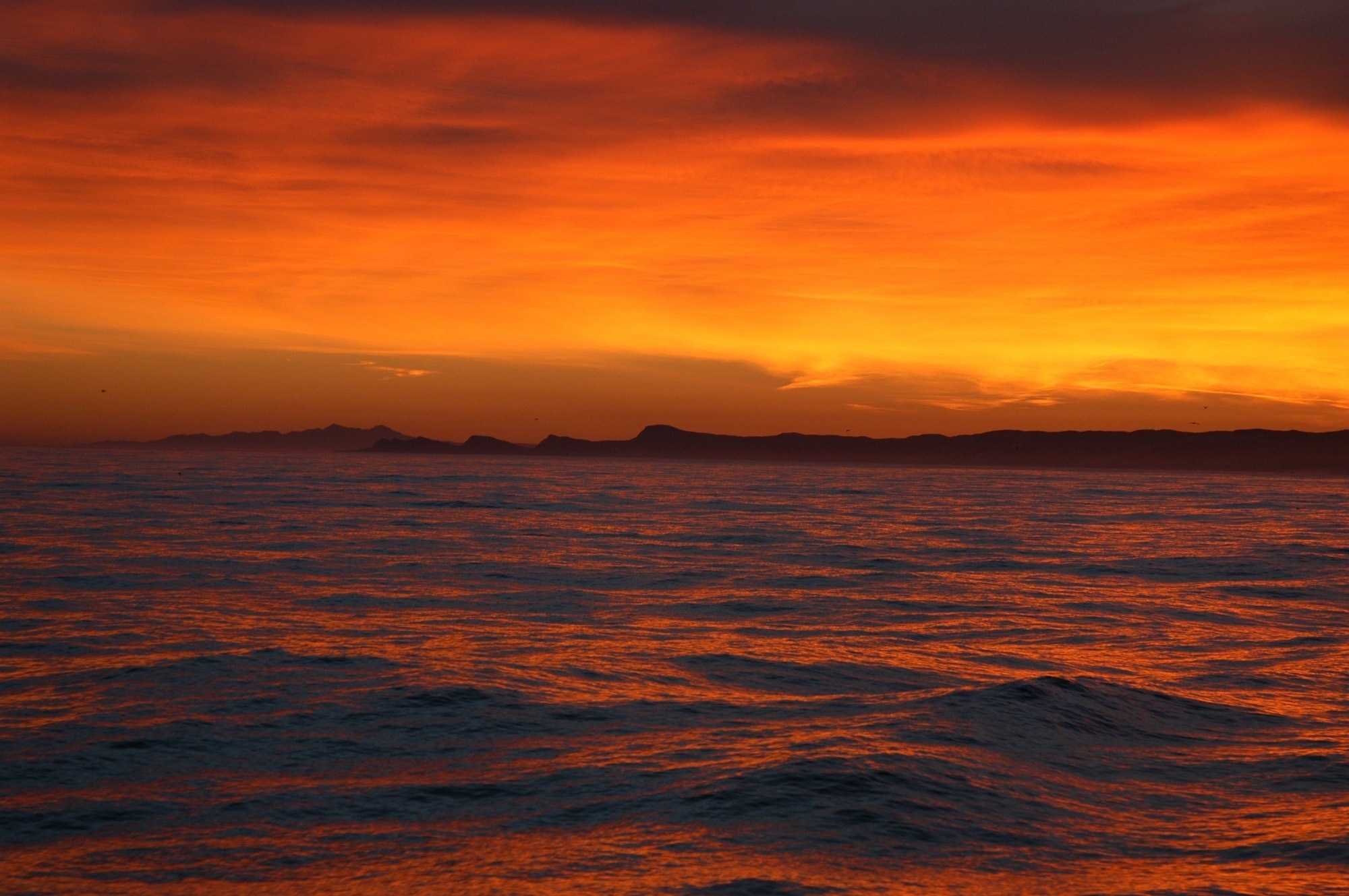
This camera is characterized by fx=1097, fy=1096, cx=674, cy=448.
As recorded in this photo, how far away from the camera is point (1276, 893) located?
7801 mm

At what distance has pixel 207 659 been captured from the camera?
1540 centimetres

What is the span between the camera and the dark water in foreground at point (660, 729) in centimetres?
841

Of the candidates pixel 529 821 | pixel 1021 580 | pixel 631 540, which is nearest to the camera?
pixel 529 821

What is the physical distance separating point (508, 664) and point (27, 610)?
1008cm

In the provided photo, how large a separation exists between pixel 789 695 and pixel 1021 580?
53.5 feet

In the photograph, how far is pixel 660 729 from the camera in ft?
39.7

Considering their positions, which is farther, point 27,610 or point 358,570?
point 358,570

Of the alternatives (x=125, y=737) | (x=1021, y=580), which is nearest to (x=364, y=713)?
(x=125, y=737)

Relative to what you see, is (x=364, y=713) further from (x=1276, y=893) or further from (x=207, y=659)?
(x=1276, y=893)

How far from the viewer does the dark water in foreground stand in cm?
841

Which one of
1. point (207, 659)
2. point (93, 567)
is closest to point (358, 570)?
point (93, 567)

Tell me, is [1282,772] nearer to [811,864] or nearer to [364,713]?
[811,864]

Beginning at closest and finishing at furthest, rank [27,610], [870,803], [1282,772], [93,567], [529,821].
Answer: [529,821], [870,803], [1282,772], [27,610], [93,567]

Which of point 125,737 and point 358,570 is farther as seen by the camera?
point 358,570
